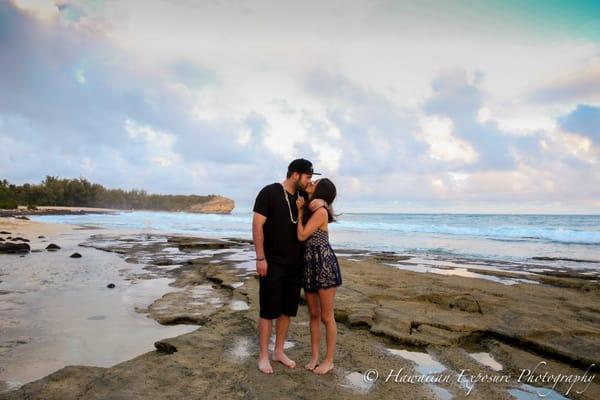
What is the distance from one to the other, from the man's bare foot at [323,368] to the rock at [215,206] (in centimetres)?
12509

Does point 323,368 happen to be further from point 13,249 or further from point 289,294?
point 13,249

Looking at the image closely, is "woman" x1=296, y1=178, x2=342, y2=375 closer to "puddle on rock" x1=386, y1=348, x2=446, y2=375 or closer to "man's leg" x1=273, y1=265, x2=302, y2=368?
"man's leg" x1=273, y1=265, x2=302, y2=368

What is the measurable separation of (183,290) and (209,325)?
2.90 metres

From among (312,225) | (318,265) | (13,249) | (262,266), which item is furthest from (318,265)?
(13,249)

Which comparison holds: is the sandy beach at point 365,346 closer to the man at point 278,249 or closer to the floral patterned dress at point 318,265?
the man at point 278,249

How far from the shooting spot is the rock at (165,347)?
463 centimetres

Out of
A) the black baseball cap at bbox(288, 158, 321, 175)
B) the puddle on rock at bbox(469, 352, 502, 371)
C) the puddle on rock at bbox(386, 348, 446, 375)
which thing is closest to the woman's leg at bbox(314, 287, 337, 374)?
the puddle on rock at bbox(386, 348, 446, 375)

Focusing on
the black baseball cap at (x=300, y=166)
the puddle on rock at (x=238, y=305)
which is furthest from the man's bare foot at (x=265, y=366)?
the puddle on rock at (x=238, y=305)

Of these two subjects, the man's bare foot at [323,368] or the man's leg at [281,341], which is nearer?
the man's bare foot at [323,368]

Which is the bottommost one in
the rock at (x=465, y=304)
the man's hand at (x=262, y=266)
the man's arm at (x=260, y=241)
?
the rock at (x=465, y=304)

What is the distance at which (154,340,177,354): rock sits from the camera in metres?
4.63

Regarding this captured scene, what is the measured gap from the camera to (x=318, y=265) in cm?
429

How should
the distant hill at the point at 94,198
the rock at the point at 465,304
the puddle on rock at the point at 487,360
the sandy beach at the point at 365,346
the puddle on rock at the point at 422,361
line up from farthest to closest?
the distant hill at the point at 94,198 → the rock at the point at 465,304 → the puddle on rock at the point at 487,360 → the puddle on rock at the point at 422,361 → the sandy beach at the point at 365,346

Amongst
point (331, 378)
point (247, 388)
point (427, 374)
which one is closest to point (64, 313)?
point (247, 388)
